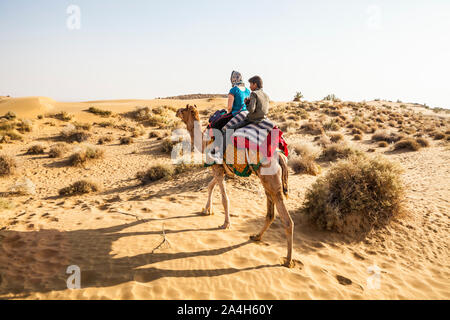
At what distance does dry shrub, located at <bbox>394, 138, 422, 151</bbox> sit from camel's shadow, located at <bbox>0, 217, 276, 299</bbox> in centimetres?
1581

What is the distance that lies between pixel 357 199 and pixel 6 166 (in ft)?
48.9

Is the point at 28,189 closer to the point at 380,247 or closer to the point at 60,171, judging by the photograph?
the point at 60,171

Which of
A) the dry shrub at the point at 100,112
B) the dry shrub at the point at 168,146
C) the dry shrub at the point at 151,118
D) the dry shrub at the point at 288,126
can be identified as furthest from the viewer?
the dry shrub at the point at 100,112

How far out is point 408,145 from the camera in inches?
606

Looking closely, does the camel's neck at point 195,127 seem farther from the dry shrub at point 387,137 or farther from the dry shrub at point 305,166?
the dry shrub at point 387,137

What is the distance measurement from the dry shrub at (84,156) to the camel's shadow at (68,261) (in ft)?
28.0

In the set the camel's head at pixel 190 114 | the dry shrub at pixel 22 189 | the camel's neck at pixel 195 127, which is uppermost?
the camel's head at pixel 190 114

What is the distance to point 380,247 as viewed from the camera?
5285 mm

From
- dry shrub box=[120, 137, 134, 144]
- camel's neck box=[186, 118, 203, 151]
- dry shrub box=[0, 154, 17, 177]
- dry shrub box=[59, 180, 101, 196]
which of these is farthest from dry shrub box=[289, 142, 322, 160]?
dry shrub box=[0, 154, 17, 177]

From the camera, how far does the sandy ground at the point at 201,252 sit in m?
3.67

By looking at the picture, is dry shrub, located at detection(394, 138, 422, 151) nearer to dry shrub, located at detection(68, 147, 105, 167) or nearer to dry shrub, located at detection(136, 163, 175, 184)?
dry shrub, located at detection(136, 163, 175, 184)

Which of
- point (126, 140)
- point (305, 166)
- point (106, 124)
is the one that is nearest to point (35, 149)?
point (126, 140)

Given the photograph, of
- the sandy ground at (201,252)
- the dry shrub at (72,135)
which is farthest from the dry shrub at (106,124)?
the sandy ground at (201,252)
